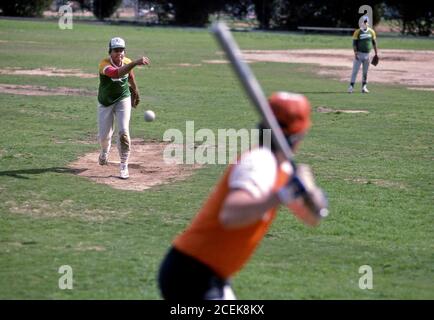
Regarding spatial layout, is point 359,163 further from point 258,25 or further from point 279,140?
point 258,25

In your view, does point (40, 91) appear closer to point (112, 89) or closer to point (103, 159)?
point (103, 159)

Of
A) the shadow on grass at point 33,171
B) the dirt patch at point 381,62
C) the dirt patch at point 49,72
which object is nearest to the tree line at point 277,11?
the dirt patch at point 381,62

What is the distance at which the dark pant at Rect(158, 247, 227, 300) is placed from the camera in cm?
517

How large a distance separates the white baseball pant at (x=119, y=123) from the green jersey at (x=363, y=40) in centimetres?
1318

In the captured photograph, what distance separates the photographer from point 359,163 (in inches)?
585

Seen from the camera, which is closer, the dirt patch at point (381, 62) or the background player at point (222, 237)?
the background player at point (222, 237)

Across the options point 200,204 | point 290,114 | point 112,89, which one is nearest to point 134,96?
point 112,89

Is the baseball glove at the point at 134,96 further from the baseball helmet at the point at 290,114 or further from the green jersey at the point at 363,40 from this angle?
the green jersey at the point at 363,40

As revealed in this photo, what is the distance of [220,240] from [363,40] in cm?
2088

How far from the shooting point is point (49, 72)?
29.6m

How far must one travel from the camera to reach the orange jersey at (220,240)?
512 cm

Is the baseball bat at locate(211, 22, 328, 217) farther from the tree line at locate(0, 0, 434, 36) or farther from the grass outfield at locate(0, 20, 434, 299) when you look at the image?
the tree line at locate(0, 0, 434, 36)
